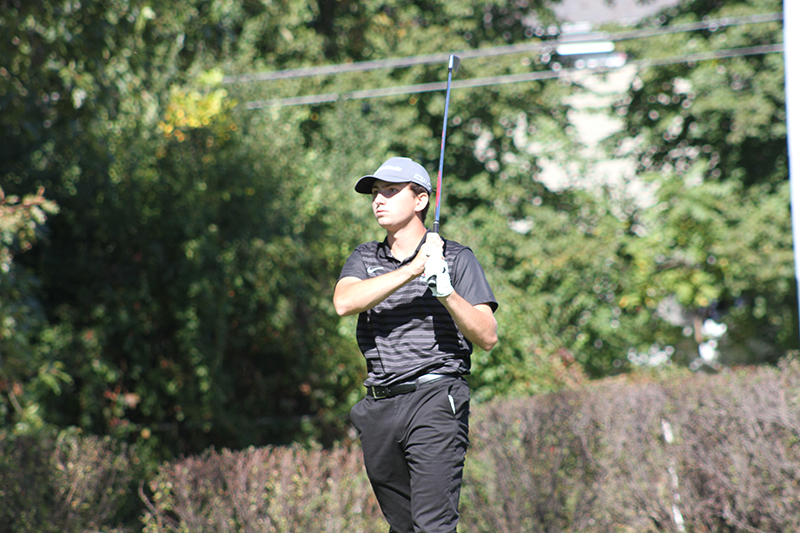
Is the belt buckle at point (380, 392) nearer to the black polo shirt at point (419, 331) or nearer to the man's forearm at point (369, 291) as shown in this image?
the black polo shirt at point (419, 331)

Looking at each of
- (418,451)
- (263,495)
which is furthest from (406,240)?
(263,495)

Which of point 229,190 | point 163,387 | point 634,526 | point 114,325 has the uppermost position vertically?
point 229,190

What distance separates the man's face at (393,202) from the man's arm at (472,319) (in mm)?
456

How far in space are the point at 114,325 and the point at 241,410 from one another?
6.65ft

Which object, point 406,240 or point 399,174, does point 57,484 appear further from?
point 399,174

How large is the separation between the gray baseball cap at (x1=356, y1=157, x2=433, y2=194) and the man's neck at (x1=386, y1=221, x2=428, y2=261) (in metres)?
0.17

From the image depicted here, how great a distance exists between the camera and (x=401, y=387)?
290 centimetres

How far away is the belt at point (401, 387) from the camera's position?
2883mm

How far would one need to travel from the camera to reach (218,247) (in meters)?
8.07

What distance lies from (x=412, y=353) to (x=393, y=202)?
0.57 meters

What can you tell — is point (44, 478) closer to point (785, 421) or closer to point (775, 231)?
point (785, 421)

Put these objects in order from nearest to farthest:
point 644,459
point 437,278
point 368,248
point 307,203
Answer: point 437,278 → point 368,248 → point 644,459 → point 307,203

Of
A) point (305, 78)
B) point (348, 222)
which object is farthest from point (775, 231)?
point (305, 78)

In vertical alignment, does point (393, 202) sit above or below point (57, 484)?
above
